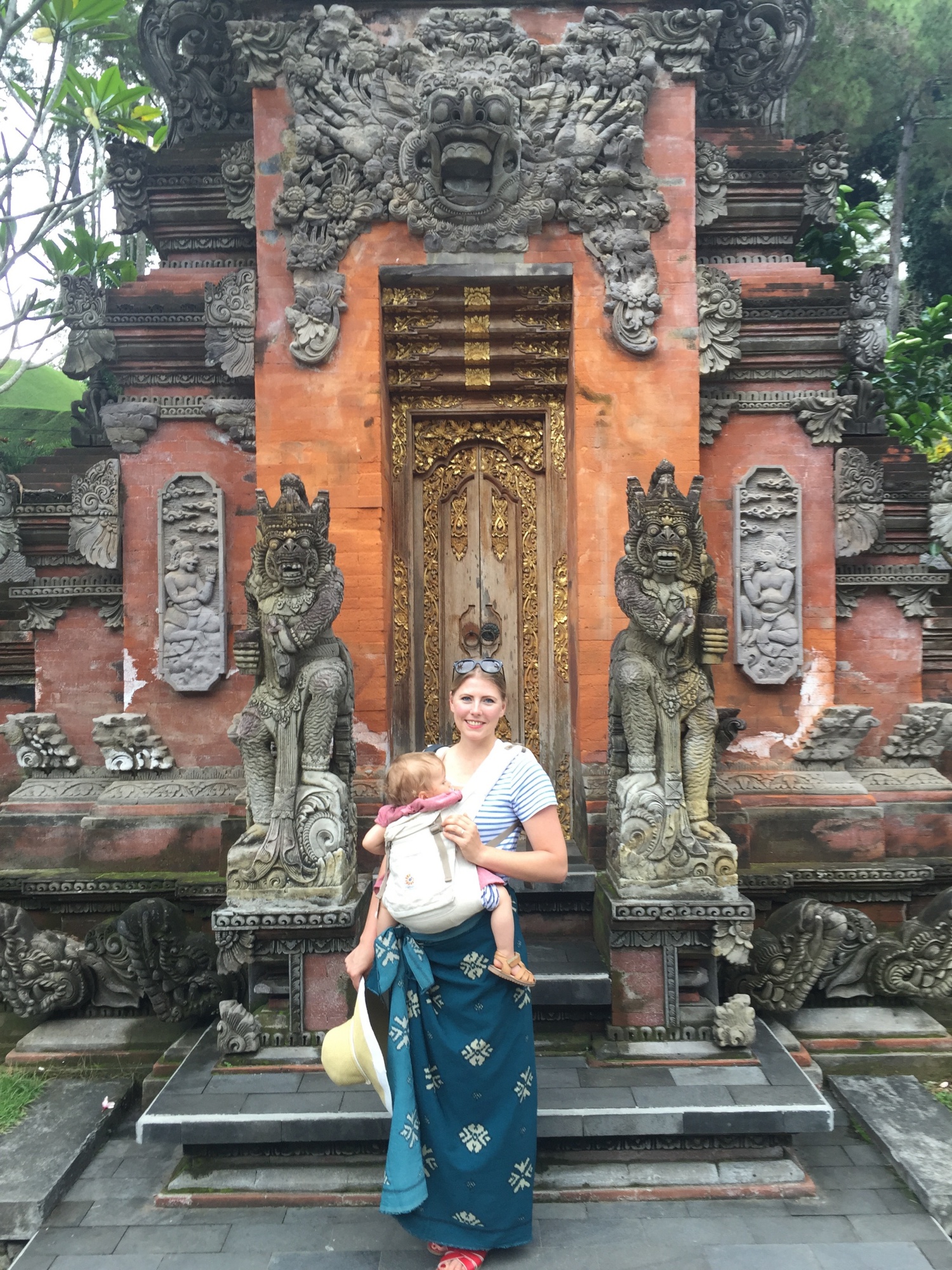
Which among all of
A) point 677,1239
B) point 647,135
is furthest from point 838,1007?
point 647,135

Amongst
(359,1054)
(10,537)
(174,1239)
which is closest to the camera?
(359,1054)

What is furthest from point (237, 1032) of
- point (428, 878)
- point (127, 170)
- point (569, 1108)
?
point (127, 170)

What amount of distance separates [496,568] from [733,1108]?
13.4 feet

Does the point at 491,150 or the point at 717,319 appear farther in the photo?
the point at 717,319

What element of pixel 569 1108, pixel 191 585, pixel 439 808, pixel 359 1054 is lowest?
pixel 569 1108

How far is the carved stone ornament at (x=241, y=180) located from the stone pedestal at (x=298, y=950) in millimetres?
5078

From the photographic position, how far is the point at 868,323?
7172 mm

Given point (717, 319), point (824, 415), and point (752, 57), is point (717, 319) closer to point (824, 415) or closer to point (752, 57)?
point (824, 415)

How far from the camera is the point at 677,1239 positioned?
12.2 ft

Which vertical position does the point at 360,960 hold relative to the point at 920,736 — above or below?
below

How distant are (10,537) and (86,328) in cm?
196

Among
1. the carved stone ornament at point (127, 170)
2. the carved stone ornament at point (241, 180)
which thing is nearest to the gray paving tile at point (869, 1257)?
the carved stone ornament at point (241, 180)

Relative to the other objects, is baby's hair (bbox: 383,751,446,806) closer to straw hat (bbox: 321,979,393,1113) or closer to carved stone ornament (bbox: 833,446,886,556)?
straw hat (bbox: 321,979,393,1113)

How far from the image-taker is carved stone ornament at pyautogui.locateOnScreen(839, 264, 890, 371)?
7.03 m
